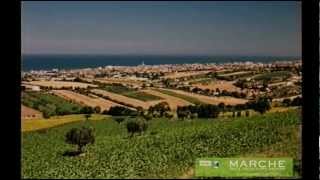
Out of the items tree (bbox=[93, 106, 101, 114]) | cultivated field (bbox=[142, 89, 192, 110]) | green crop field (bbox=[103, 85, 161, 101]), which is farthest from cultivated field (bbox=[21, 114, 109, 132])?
cultivated field (bbox=[142, 89, 192, 110])

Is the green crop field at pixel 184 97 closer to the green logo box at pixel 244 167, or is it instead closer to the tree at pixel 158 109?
the tree at pixel 158 109

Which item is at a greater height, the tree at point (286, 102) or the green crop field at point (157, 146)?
the tree at point (286, 102)

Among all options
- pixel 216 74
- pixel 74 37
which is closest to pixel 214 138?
pixel 216 74

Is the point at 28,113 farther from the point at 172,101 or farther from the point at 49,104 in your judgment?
the point at 172,101

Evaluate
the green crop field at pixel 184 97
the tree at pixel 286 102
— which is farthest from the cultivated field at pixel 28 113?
the tree at pixel 286 102

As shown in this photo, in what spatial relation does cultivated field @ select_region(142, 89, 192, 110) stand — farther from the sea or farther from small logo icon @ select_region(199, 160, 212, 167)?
small logo icon @ select_region(199, 160, 212, 167)

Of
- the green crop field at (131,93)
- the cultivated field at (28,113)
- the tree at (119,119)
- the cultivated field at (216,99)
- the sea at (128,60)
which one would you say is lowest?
the tree at (119,119)
